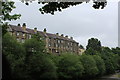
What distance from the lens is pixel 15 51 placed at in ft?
136

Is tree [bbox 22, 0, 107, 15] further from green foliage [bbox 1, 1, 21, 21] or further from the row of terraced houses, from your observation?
the row of terraced houses

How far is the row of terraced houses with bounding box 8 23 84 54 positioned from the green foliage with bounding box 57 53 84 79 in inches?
1097

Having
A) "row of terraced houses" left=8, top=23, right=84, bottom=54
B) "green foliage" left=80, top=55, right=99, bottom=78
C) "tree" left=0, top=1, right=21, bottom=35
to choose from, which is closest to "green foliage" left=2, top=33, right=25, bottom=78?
"green foliage" left=80, top=55, right=99, bottom=78

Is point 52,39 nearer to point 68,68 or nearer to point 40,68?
point 68,68

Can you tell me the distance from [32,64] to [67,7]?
38.7m

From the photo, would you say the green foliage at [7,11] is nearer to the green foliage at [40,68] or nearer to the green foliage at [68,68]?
the green foliage at [40,68]

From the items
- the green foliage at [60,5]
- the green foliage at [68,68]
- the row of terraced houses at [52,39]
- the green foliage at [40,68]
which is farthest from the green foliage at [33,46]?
the green foliage at [60,5]

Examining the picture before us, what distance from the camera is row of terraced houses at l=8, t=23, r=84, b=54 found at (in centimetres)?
8422

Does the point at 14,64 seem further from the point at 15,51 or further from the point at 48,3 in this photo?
the point at 48,3

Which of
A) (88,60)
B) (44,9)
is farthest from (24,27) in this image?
(44,9)

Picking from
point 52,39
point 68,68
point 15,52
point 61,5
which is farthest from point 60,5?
point 52,39

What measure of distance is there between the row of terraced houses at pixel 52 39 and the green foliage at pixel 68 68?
27.9 meters

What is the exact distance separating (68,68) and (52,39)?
46042mm

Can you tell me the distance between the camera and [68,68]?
53875 millimetres
